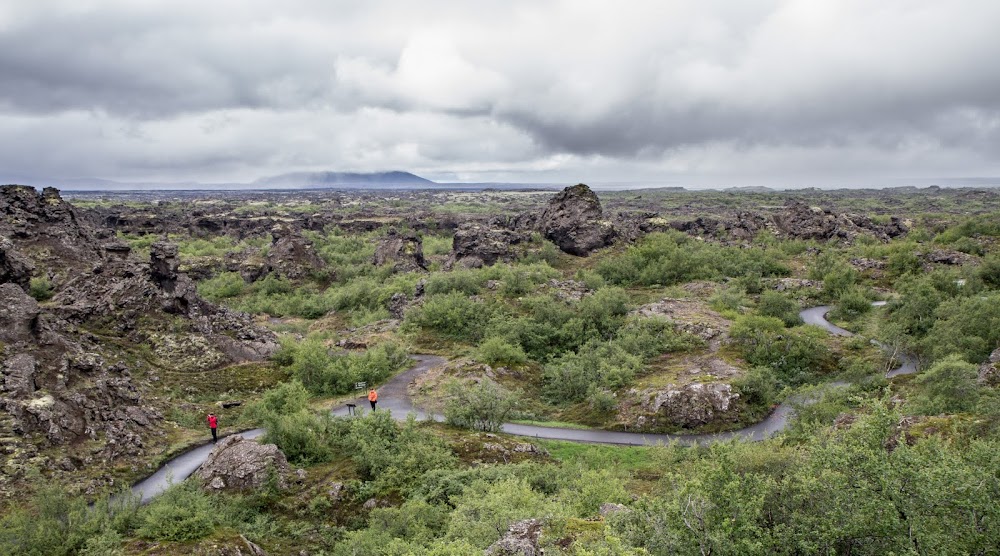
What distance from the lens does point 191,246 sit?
115688 millimetres

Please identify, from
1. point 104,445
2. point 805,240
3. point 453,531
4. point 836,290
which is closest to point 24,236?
point 104,445

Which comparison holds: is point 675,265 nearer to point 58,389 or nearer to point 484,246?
point 484,246

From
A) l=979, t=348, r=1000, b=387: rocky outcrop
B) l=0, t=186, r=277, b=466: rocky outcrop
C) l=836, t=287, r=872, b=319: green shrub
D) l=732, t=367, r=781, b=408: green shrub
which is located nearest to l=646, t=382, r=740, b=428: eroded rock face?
l=732, t=367, r=781, b=408: green shrub

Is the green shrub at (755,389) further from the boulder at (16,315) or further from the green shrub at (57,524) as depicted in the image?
the boulder at (16,315)

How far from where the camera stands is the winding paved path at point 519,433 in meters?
27.1

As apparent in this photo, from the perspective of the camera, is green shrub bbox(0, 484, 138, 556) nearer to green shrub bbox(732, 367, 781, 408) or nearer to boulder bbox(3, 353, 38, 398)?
boulder bbox(3, 353, 38, 398)

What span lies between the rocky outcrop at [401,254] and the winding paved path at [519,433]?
4410 cm

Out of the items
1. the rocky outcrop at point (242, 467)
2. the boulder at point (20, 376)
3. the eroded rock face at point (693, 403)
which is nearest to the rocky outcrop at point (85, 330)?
the boulder at point (20, 376)

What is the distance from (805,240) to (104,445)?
401 feet

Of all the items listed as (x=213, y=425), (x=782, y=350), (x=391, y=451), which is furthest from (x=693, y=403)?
(x=213, y=425)

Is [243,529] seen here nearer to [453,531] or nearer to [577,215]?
[453,531]

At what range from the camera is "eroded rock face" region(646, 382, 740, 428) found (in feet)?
125

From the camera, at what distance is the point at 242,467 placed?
82.3ft

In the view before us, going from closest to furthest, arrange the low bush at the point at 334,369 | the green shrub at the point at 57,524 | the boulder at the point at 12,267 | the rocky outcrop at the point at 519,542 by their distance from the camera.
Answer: the rocky outcrop at the point at 519,542
the green shrub at the point at 57,524
the boulder at the point at 12,267
the low bush at the point at 334,369
